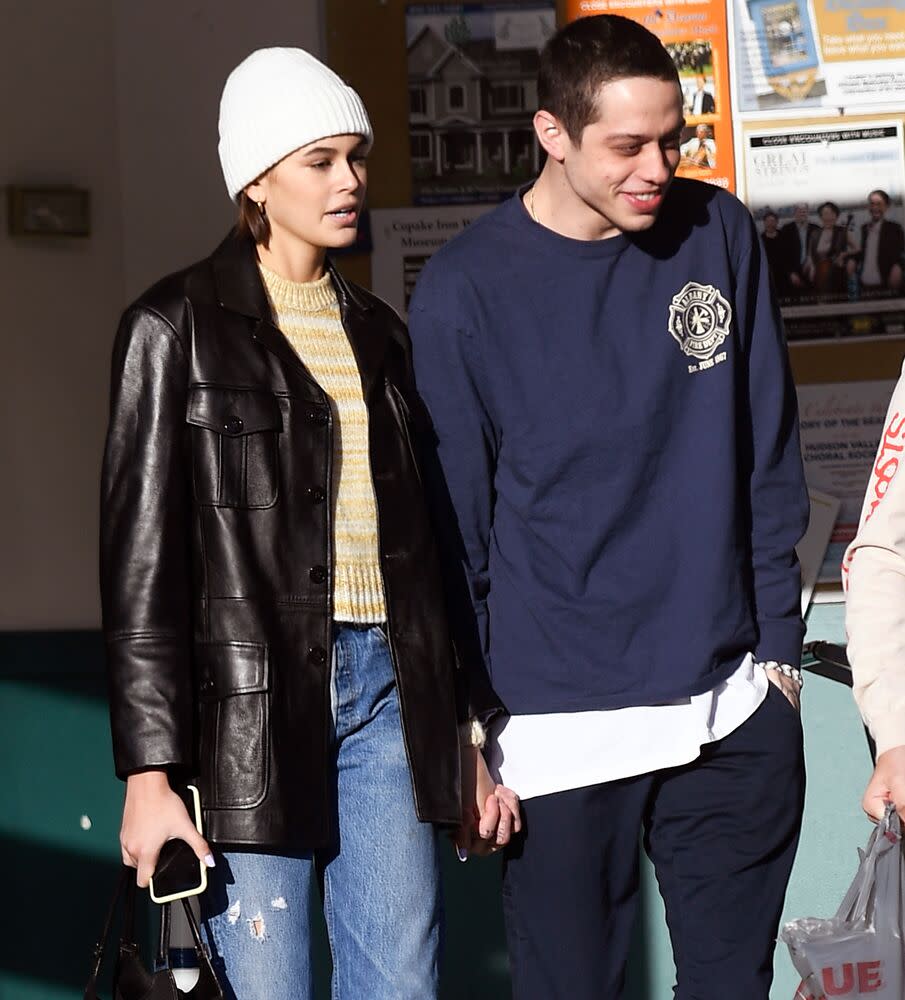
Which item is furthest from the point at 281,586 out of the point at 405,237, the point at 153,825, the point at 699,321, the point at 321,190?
the point at 405,237

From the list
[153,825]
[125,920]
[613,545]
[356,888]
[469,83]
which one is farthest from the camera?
[469,83]

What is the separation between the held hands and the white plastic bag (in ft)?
2.98

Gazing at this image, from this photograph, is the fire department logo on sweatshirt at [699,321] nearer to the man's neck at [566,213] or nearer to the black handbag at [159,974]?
the man's neck at [566,213]

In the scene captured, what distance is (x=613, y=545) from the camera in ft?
9.04

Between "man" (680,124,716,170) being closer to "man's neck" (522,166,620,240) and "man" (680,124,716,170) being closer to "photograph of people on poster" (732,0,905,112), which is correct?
"photograph of people on poster" (732,0,905,112)

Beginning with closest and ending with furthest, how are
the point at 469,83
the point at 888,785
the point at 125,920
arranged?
the point at 888,785
the point at 125,920
the point at 469,83

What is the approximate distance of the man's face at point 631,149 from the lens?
8.89 feet

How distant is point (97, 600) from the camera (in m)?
4.02

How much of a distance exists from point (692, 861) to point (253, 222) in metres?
1.29

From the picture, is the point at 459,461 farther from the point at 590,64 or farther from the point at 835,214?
the point at 835,214

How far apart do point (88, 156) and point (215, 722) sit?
197 cm

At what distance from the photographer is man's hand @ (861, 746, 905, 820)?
2.31 meters

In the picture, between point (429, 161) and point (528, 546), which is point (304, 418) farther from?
point (429, 161)

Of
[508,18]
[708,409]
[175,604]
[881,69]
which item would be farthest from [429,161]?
[175,604]
